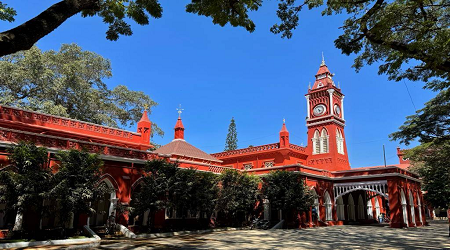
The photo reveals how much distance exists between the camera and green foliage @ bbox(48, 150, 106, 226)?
11.1 meters

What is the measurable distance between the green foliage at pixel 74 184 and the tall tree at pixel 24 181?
394 mm

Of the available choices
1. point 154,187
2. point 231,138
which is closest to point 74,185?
point 154,187

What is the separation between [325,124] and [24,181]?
22465 mm

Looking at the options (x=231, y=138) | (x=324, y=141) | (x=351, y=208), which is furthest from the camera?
(x=231, y=138)

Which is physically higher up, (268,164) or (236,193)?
(268,164)

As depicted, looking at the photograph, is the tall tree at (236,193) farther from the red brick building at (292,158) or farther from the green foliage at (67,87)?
the green foliage at (67,87)

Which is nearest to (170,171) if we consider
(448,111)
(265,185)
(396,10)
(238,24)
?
(265,185)

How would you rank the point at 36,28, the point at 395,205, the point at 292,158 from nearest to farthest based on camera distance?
1. the point at 36,28
2. the point at 395,205
3. the point at 292,158

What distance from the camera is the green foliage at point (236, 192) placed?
17.8 m

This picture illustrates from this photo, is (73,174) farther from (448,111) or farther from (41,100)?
(448,111)

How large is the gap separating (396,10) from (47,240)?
12.4 m

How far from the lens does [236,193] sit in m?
18.4

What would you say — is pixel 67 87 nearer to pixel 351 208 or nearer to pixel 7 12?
pixel 7 12

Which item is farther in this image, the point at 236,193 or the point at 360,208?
the point at 360,208
